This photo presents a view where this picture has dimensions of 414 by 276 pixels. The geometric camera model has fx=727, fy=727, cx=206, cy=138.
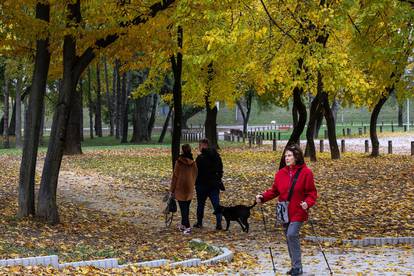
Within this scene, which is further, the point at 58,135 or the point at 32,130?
the point at 32,130

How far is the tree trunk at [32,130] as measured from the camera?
13688 mm

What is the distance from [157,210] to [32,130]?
449 cm

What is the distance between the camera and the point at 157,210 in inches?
678

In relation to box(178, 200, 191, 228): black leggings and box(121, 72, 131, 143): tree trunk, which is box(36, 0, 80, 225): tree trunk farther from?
box(121, 72, 131, 143): tree trunk

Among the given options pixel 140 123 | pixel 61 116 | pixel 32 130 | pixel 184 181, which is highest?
pixel 61 116

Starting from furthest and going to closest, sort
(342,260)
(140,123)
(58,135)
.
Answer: (140,123) → (58,135) → (342,260)

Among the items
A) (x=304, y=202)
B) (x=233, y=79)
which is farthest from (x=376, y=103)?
(x=304, y=202)

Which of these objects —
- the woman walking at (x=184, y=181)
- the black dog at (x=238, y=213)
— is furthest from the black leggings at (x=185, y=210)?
the black dog at (x=238, y=213)

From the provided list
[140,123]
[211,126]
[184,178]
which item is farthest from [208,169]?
[140,123]

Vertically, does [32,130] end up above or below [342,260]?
above

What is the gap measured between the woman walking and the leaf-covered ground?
0.47 metres

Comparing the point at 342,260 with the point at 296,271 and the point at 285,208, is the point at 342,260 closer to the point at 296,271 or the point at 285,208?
the point at 296,271

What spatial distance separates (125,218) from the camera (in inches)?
624

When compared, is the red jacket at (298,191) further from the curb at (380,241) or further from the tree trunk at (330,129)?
the tree trunk at (330,129)
